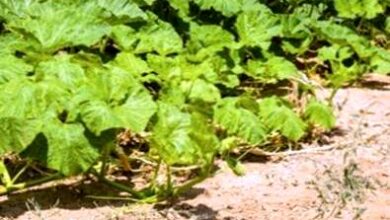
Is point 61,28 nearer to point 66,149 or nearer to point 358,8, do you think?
point 66,149

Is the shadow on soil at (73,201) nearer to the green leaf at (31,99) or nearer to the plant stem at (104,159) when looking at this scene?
the plant stem at (104,159)

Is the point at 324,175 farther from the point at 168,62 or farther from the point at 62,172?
the point at 62,172

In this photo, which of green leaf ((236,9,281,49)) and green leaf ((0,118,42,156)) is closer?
green leaf ((0,118,42,156))

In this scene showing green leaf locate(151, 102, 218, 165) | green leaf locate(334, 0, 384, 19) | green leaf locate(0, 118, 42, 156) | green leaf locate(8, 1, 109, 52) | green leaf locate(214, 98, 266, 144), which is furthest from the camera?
green leaf locate(334, 0, 384, 19)

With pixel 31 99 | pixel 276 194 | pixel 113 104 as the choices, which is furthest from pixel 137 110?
pixel 276 194

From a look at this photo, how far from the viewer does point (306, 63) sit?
4363 mm

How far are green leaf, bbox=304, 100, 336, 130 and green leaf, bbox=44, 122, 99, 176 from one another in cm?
113

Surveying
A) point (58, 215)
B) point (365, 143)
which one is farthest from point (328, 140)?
point (58, 215)

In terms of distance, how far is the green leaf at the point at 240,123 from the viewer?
3170 mm

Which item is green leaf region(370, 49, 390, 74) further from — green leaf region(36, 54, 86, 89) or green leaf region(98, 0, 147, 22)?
green leaf region(36, 54, 86, 89)

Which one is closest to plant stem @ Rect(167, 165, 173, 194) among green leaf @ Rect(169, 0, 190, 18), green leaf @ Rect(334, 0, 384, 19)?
green leaf @ Rect(169, 0, 190, 18)

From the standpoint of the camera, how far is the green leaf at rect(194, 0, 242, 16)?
3.96 m

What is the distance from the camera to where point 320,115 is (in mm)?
3518

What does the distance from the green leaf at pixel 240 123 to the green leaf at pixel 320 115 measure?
1.25 feet
